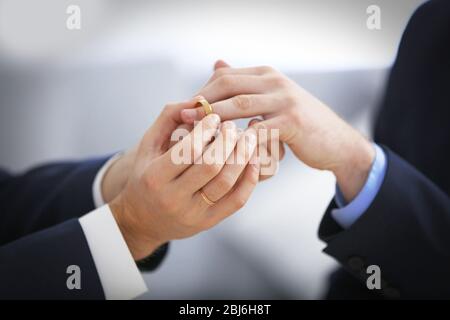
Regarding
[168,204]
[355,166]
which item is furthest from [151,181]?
[355,166]

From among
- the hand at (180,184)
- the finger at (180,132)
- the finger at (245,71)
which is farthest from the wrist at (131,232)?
the finger at (245,71)

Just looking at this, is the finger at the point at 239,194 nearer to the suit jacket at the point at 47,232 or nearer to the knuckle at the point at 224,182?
the knuckle at the point at 224,182

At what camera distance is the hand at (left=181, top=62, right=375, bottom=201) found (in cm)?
58

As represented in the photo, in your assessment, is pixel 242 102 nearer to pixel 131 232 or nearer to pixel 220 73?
pixel 220 73

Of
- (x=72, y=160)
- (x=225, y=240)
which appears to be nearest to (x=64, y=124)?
(x=72, y=160)

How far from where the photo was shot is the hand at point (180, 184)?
0.52 metres

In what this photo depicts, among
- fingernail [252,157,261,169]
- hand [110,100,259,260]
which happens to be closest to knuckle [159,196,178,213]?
hand [110,100,259,260]

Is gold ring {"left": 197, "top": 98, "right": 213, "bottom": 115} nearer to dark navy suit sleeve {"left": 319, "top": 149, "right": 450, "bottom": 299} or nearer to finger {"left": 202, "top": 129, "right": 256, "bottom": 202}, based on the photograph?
finger {"left": 202, "top": 129, "right": 256, "bottom": 202}

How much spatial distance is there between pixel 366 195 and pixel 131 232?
1.00 feet

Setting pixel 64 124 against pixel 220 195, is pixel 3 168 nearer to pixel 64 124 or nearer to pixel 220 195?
pixel 64 124

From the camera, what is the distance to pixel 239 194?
0.56m

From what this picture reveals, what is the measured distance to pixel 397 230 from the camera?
24.5 inches

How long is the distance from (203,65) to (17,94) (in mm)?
288

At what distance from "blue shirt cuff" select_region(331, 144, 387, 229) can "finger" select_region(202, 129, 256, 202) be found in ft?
0.57
